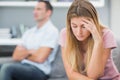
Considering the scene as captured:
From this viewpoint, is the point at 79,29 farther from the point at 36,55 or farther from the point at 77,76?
the point at 36,55

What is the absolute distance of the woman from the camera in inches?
59.6

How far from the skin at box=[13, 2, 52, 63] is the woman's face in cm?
89

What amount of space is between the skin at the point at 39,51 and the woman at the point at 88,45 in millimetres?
788

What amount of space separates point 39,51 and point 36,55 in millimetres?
46

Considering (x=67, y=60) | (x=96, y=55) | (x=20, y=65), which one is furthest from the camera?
(x=20, y=65)

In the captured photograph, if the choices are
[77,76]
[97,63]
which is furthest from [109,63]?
[77,76]

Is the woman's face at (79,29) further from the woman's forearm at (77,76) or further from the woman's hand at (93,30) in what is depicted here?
the woman's forearm at (77,76)

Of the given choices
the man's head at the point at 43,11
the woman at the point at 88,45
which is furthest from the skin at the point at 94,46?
the man's head at the point at 43,11

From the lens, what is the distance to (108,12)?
3.34 metres

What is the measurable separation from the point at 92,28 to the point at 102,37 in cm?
9

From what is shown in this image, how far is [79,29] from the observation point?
5.01ft

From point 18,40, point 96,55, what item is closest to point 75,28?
→ point 96,55

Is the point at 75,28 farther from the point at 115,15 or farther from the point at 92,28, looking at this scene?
the point at 115,15

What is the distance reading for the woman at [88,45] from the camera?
59.6 inches
